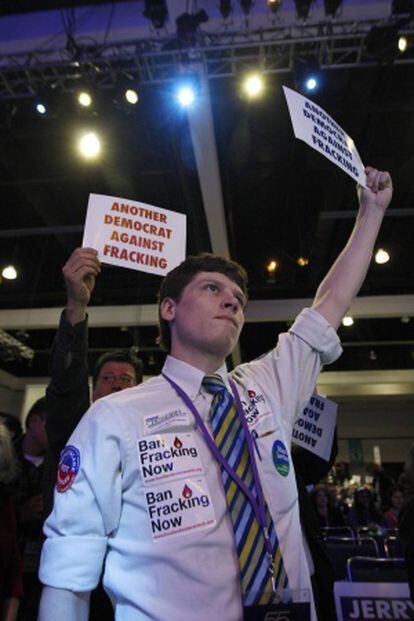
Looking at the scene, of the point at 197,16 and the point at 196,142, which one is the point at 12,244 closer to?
the point at 196,142

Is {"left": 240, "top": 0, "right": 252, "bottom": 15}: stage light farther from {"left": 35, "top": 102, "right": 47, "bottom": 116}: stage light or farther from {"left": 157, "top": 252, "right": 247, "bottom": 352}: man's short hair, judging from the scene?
{"left": 157, "top": 252, "right": 247, "bottom": 352}: man's short hair

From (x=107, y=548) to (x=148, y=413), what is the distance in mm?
272

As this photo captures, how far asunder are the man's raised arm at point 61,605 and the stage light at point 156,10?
13.4 feet

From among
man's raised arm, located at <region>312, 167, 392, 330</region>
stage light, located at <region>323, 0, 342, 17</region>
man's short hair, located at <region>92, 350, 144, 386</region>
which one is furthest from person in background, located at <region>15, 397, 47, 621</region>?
stage light, located at <region>323, 0, 342, 17</region>

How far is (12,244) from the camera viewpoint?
7.20 m

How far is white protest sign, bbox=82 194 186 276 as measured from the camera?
158 centimetres

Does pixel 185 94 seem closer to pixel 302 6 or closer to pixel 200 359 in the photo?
pixel 302 6

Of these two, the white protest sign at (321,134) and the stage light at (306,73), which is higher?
the stage light at (306,73)

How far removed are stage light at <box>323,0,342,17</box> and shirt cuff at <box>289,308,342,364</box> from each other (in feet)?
11.2

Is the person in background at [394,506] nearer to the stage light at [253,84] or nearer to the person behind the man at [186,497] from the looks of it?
the stage light at [253,84]

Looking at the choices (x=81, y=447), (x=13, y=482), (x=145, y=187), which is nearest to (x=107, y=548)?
(x=81, y=447)

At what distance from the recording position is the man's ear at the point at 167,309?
1.31 meters

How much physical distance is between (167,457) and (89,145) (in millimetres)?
4414

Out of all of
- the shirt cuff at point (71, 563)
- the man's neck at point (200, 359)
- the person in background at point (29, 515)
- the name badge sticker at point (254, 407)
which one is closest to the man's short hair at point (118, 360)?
the person in background at point (29, 515)
